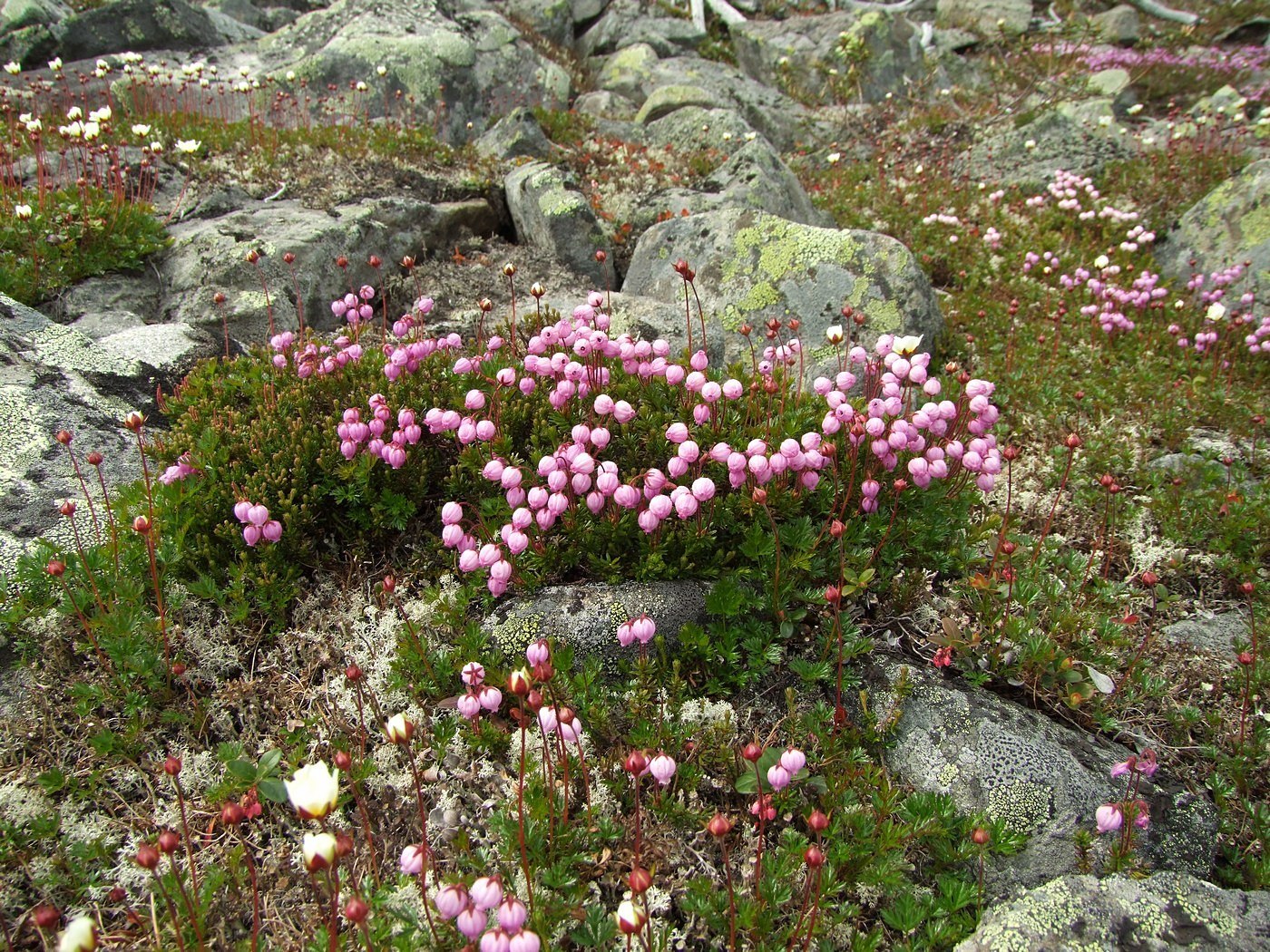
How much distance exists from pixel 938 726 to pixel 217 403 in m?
4.33

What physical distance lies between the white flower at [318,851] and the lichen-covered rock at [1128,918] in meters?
2.07

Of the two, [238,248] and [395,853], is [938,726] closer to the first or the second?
[395,853]

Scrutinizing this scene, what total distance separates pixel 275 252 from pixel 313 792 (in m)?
5.83

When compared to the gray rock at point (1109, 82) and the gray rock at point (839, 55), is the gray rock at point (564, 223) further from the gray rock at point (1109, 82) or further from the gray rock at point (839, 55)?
the gray rock at point (839, 55)

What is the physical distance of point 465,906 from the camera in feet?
6.63

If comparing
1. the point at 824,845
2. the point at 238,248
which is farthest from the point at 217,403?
the point at 824,845

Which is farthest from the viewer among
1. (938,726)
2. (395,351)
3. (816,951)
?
(395,351)

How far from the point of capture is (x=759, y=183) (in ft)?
27.5

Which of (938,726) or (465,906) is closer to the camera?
(465,906)

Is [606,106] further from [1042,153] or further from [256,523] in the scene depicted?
[256,523]

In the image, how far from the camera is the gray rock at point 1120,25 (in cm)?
1980

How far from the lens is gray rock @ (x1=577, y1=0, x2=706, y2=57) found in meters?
17.5

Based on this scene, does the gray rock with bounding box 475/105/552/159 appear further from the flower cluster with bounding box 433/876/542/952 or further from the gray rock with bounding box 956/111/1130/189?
the flower cluster with bounding box 433/876/542/952

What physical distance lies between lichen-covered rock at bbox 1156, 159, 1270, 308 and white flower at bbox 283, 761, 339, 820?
29.9 ft
